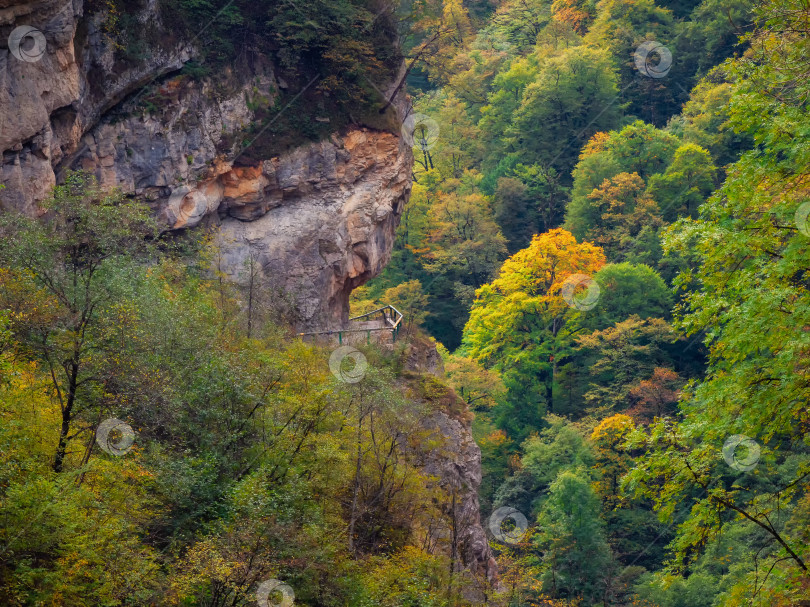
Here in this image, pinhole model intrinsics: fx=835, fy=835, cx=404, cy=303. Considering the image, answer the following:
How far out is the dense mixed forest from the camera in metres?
10.2

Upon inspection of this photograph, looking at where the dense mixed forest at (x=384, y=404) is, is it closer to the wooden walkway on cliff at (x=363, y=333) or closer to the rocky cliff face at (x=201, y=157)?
the wooden walkway on cliff at (x=363, y=333)

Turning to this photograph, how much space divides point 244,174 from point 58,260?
38.8 feet

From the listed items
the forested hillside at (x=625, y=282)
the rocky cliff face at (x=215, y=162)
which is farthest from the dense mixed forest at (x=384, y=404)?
the rocky cliff face at (x=215, y=162)

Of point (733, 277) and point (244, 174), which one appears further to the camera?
point (244, 174)

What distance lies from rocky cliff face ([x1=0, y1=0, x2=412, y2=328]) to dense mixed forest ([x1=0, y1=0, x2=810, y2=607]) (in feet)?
2.67

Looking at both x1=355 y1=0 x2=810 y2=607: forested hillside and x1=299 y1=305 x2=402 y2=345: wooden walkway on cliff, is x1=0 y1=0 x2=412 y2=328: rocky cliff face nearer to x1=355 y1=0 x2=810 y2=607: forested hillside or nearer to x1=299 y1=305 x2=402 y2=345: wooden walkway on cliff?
x1=299 y1=305 x2=402 y2=345: wooden walkway on cliff

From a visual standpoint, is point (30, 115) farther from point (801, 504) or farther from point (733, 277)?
point (801, 504)

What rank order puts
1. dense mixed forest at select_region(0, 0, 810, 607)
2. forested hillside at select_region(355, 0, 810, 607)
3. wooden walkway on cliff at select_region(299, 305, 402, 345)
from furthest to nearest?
1. wooden walkway on cliff at select_region(299, 305, 402, 345)
2. forested hillside at select_region(355, 0, 810, 607)
3. dense mixed forest at select_region(0, 0, 810, 607)

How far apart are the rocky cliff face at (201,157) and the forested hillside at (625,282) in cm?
853

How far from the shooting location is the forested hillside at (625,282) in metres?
10.4

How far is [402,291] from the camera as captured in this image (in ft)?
163

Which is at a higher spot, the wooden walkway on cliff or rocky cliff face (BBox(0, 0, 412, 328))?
rocky cliff face (BBox(0, 0, 412, 328))

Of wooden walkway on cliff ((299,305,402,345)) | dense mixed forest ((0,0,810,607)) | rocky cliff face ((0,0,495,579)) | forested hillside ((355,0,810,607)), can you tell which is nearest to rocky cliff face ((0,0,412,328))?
rocky cliff face ((0,0,495,579))

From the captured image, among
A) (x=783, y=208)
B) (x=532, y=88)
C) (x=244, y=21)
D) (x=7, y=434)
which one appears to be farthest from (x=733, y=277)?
(x=532, y=88)
